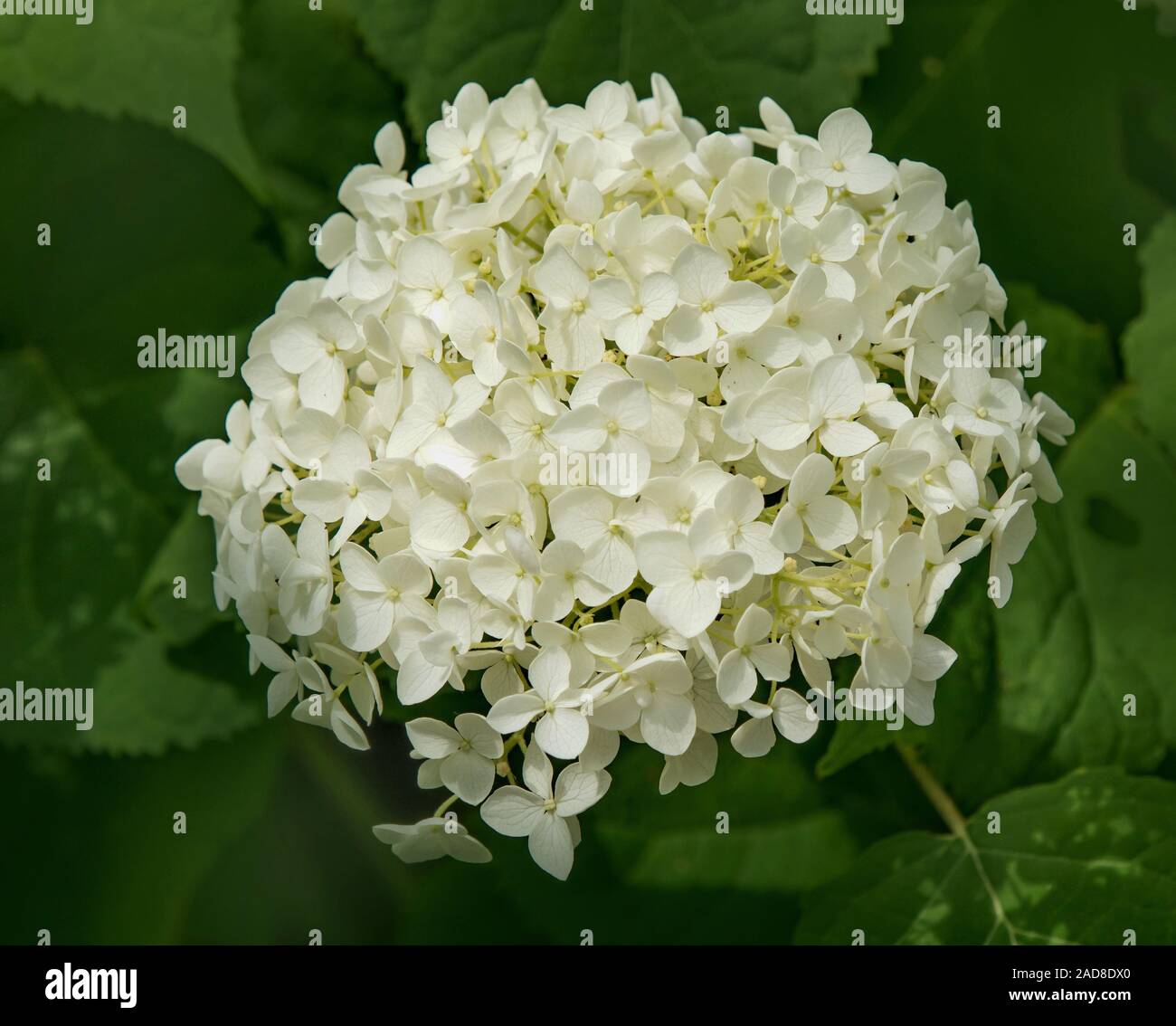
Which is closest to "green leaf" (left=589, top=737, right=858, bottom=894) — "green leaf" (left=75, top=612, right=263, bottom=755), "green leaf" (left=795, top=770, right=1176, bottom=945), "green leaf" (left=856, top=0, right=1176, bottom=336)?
"green leaf" (left=795, top=770, right=1176, bottom=945)

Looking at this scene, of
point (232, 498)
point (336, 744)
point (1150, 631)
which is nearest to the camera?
point (232, 498)

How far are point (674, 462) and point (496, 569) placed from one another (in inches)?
4.9

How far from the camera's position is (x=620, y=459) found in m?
0.63

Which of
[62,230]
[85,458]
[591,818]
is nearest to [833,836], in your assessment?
[591,818]

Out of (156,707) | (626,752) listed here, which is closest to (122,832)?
(156,707)

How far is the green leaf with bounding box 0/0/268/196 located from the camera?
1.03 m

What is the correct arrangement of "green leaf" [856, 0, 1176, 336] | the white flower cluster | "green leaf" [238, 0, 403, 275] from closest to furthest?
the white flower cluster, "green leaf" [238, 0, 403, 275], "green leaf" [856, 0, 1176, 336]

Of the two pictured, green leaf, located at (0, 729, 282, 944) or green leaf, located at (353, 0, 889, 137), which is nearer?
green leaf, located at (353, 0, 889, 137)

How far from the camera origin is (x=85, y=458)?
1068 millimetres

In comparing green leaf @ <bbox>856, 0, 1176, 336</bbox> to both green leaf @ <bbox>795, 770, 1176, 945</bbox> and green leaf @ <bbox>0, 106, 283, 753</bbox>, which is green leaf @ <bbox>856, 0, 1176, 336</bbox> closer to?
green leaf @ <bbox>795, 770, 1176, 945</bbox>

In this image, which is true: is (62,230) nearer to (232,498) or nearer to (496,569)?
(232,498)

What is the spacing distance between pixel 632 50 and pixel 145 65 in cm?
47

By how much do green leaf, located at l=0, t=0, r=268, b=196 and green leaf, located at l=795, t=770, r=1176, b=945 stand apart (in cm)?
85

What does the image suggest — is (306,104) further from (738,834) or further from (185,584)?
(738,834)
